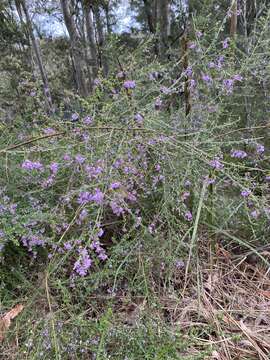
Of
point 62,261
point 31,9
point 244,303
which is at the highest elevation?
point 31,9

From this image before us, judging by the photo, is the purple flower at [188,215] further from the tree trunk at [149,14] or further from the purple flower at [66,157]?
the tree trunk at [149,14]

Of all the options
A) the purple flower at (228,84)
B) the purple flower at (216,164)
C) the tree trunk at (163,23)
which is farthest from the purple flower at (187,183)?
the tree trunk at (163,23)

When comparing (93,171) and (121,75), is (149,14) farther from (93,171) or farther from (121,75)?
(93,171)

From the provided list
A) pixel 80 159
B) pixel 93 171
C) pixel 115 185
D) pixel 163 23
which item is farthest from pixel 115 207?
pixel 163 23

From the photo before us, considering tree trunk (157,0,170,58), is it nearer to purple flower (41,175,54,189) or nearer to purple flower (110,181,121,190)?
purple flower (41,175,54,189)

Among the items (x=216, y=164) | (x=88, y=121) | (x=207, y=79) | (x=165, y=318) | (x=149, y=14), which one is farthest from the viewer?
(x=149, y=14)

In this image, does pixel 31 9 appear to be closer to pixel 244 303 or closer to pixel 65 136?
pixel 65 136

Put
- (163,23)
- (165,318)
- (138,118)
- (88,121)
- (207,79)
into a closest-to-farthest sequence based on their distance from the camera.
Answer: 1. (165,318)
2. (138,118)
3. (88,121)
4. (207,79)
5. (163,23)

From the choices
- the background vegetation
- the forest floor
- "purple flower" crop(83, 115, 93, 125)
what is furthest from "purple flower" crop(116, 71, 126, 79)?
the forest floor

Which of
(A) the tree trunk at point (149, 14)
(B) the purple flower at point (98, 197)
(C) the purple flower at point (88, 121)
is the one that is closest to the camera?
(B) the purple flower at point (98, 197)

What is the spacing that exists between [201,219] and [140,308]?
687 mm

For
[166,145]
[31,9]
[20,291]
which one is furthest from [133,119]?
[31,9]

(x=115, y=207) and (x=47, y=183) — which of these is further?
(x=47, y=183)

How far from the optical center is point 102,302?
153 centimetres
